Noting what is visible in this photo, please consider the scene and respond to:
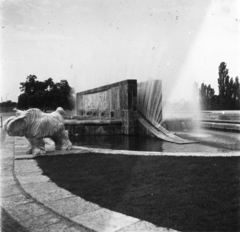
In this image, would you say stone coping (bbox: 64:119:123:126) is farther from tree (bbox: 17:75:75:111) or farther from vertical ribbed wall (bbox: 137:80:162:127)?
tree (bbox: 17:75:75:111)

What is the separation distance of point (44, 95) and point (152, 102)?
34715 millimetres

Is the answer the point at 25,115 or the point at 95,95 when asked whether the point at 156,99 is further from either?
the point at 25,115

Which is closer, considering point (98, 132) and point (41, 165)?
point (41, 165)

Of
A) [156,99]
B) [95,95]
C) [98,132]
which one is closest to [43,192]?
[98,132]

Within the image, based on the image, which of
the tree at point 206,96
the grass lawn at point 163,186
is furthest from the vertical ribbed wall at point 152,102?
the tree at point 206,96

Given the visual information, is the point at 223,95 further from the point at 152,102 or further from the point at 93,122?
the point at 93,122

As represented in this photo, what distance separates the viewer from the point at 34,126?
6457 mm

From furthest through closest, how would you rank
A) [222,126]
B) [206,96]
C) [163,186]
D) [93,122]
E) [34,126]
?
[206,96] < [222,126] < [93,122] < [34,126] < [163,186]

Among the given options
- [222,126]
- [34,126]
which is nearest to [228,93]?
[222,126]

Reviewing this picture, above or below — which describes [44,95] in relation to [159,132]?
above

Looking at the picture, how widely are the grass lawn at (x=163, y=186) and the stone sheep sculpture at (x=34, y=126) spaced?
2.76ft

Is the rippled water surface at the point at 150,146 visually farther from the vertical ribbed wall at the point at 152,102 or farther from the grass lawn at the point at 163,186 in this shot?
the vertical ribbed wall at the point at 152,102

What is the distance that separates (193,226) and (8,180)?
3.39 m

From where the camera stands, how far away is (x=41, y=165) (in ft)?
18.2
